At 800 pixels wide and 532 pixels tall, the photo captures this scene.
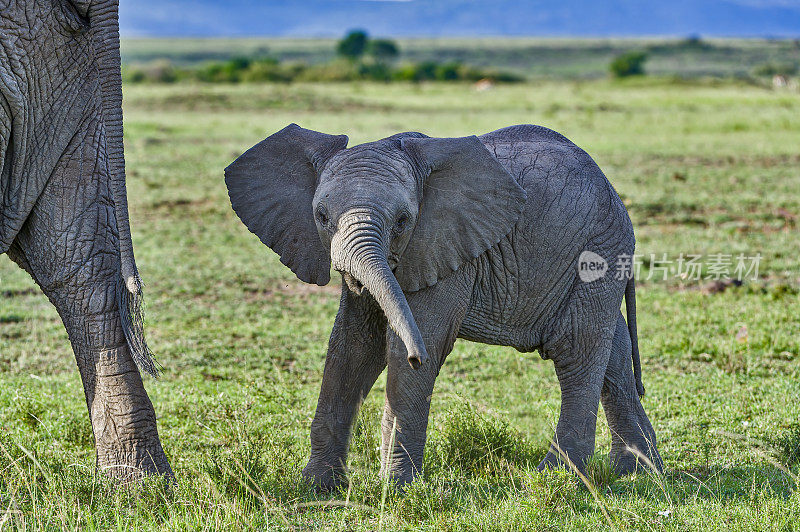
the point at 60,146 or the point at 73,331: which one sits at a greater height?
the point at 60,146

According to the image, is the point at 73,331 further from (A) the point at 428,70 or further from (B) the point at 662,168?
(A) the point at 428,70

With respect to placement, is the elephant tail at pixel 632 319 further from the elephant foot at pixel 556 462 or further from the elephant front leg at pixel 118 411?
the elephant front leg at pixel 118 411

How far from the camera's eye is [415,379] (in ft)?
15.5

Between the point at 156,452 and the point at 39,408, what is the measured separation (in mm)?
1721

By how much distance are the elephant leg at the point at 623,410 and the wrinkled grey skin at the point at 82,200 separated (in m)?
2.51

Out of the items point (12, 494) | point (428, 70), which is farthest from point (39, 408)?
point (428, 70)

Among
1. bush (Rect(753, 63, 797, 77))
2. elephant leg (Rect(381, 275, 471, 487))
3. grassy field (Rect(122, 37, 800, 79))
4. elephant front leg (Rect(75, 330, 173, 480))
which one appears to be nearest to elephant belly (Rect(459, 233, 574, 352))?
elephant leg (Rect(381, 275, 471, 487))

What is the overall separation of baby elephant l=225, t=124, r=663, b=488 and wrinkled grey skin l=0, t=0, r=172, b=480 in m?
0.65

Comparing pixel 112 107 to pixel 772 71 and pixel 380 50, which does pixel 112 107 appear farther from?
pixel 380 50

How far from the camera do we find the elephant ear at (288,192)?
4.75 m

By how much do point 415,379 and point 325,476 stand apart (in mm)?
797

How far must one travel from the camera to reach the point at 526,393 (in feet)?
22.7

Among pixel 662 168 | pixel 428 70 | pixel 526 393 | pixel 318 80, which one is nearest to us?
pixel 526 393

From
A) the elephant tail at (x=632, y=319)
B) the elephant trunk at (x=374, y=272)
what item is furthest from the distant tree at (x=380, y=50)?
the elephant trunk at (x=374, y=272)
